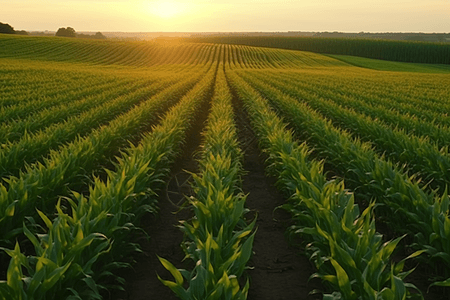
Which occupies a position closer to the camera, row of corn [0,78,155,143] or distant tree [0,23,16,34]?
row of corn [0,78,155,143]

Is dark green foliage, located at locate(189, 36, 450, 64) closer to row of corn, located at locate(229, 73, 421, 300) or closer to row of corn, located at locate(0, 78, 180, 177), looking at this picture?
row of corn, located at locate(0, 78, 180, 177)

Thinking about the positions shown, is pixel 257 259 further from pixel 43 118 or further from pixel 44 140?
pixel 43 118

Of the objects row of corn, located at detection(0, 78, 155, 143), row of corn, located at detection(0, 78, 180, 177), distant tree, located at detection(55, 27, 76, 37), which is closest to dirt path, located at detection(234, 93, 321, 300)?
row of corn, located at detection(0, 78, 180, 177)

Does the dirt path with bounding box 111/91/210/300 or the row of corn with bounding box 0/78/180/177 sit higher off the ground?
the row of corn with bounding box 0/78/180/177

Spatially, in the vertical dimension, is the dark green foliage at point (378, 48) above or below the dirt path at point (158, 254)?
above

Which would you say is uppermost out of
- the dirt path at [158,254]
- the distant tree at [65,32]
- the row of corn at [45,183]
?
the distant tree at [65,32]

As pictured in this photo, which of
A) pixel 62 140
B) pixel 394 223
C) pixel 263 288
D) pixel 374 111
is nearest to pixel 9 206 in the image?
pixel 263 288

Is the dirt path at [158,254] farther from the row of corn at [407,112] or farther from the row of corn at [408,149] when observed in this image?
the row of corn at [407,112]

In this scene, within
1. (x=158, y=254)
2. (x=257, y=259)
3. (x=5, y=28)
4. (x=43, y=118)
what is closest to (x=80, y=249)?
(x=158, y=254)

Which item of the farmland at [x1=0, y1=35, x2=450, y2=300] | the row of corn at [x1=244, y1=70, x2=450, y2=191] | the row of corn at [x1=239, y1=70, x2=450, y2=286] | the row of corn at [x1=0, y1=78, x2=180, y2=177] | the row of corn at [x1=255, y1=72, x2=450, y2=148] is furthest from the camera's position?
the row of corn at [x1=255, y1=72, x2=450, y2=148]

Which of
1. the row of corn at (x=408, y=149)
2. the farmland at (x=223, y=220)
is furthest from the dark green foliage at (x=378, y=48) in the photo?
the farmland at (x=223, y=220)

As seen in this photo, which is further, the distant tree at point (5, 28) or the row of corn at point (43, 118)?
the distant tree at point (5, 28)

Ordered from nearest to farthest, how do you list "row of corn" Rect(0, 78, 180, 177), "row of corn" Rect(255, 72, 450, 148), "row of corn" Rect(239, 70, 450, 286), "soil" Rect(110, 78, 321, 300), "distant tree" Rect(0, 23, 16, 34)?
"row of corn" Rect(239, 70, 450, 286)
"soil" Rect(110, 78, 321, 300)
"row of corn" Rect(0, 78, 180, 177)
"row of corn" Rect(255, 72, 450, 148)
"distant tree" Rect(0, 23, 16, 34)

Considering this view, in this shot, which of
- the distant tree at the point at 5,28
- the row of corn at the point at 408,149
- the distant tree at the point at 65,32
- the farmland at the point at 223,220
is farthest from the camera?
the distant tree at the point at 65,32
